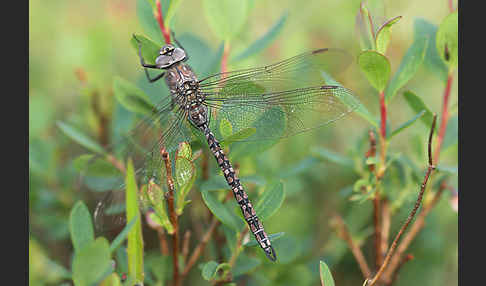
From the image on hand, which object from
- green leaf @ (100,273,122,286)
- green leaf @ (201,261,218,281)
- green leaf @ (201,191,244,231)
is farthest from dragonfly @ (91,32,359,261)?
green leaf @ (100,273,122,286)

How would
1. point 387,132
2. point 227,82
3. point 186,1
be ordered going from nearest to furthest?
point 387,132, point 227,82, point 186,1

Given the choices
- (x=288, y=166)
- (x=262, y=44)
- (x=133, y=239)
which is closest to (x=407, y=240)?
(x=288, y=166)

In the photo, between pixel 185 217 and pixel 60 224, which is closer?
pixel 60 224

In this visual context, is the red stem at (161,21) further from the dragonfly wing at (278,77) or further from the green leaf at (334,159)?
the green leaf at (334,159)

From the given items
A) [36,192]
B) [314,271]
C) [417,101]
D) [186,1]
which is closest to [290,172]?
[314,271]

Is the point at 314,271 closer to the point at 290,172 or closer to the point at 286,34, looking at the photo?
the point at 290,172
